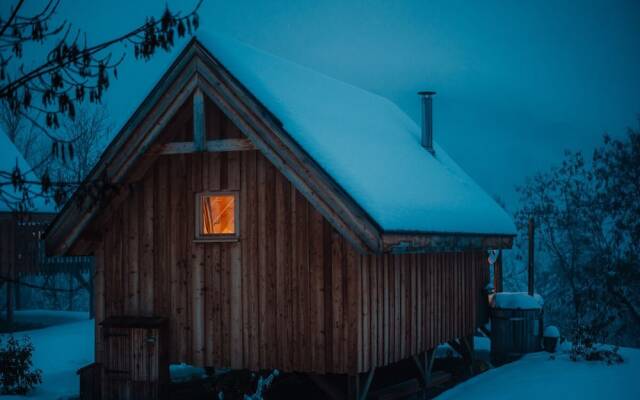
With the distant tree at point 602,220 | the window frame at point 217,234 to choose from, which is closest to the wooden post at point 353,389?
the window frame at point 217,234

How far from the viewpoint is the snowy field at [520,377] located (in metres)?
12.5

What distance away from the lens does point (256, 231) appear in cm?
1220

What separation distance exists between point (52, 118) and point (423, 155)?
39.4 feet

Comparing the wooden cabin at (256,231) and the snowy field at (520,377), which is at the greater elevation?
the wooden cabin at (256,231)

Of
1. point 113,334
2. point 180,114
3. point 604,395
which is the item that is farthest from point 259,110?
point 604,395

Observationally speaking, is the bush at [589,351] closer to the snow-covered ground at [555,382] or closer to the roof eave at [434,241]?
the snow-covered ground at [555,382]

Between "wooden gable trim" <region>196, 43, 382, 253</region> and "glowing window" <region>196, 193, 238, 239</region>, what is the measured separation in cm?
158

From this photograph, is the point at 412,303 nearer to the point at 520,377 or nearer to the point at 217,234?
the point at 520,377

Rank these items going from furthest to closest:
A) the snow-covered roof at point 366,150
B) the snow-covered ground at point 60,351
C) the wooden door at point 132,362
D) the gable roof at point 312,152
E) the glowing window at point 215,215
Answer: the snow-covered ground at point 60,351 < the glowing window at point 215,215 < the wooden door at point 132,362 < the snow-covered roof at point 366,150 < the gable roof at point 312,152

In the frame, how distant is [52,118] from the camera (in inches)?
228

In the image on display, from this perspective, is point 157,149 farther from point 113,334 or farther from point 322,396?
point 322,396

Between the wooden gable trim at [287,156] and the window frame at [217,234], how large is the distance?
125 cm

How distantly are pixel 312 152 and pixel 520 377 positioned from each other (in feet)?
21.6

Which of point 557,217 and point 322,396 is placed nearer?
point 322,396
